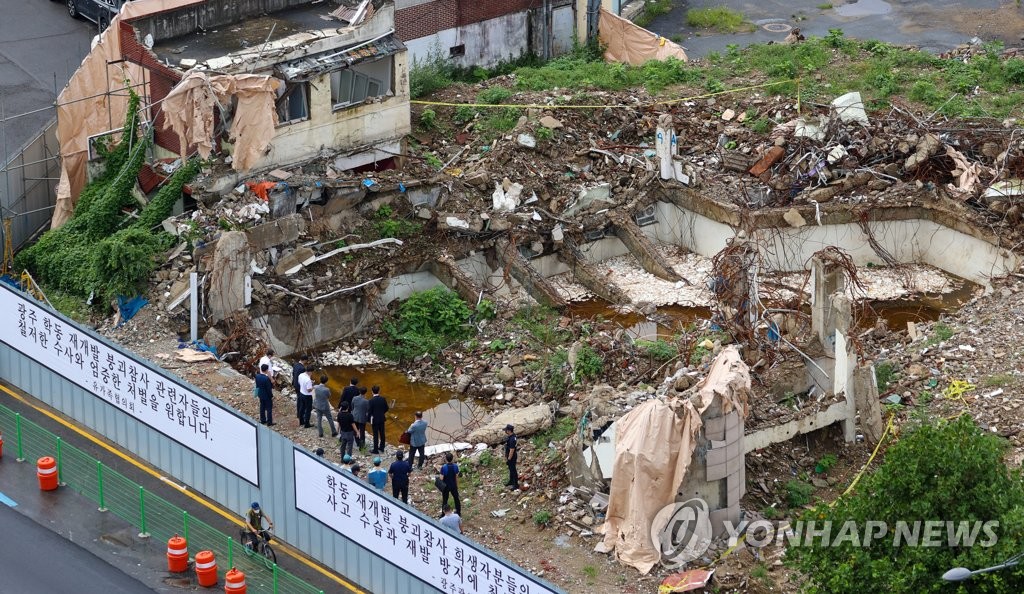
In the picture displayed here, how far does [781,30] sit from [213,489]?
2609 cm

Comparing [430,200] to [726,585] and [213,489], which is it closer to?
[213,489]

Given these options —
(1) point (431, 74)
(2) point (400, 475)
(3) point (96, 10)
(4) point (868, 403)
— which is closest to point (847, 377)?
(4) point (868, 403)

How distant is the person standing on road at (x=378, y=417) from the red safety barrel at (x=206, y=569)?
12.6 ft

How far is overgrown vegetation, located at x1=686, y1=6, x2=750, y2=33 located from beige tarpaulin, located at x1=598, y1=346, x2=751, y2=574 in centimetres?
2381

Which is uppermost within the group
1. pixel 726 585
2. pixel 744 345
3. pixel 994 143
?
pixel 994 143

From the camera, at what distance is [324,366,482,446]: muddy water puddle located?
31531mm

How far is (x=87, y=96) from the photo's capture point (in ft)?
119

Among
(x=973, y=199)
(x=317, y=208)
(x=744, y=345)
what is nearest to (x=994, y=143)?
(x=973, y=199)

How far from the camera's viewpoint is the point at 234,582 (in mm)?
25203

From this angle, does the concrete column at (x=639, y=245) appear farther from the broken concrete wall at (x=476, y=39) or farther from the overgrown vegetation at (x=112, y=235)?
the overgrown vegetation at (x=112, y=235)

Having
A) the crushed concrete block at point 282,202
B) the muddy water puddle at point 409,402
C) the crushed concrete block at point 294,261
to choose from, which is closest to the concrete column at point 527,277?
the muddy water puddle at point 409,402

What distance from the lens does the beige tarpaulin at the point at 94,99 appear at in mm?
35406

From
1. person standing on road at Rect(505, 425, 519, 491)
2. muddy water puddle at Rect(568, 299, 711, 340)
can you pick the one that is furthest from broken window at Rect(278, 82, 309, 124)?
person standing on road at Rect(505, 425, 519, 491)

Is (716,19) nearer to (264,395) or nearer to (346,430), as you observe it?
(264,395)
